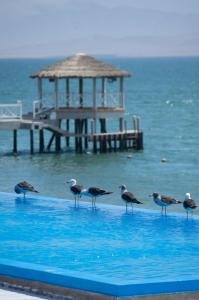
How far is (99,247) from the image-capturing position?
24.2m

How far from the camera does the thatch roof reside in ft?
177

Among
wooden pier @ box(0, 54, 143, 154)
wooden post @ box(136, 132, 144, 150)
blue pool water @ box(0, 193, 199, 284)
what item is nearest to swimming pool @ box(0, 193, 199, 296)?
blue pool water @ box(0, 193, 199, 284)

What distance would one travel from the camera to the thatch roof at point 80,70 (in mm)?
54031

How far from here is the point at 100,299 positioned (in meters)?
19.6

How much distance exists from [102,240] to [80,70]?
2970 centimetres

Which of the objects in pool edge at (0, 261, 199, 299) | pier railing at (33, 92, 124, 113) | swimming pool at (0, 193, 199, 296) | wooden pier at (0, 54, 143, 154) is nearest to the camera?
pool edge at (0, 261, 199, 299)

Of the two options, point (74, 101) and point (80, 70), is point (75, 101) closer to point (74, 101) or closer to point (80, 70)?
point (74, 101)

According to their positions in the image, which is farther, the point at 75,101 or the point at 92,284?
the point at 75,101

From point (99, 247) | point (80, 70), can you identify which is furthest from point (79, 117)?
point (99, 247)

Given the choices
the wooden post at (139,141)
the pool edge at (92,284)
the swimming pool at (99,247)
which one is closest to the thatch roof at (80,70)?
the wooden post at (139,141)

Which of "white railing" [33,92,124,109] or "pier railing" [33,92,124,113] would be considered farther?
"white railing" [33,92,124,109]

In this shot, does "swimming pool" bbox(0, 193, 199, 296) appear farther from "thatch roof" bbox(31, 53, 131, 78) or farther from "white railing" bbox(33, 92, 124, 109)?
"white railing" bbox(33, 92, 124, 109)

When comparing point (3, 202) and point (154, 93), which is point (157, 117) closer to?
point (154, 93)

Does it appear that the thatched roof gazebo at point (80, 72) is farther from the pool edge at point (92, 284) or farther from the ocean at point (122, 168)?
the pool edge at point (92, 284)
